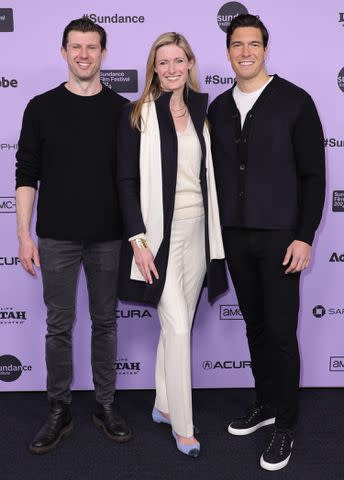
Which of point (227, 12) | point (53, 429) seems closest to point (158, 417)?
point (53, 429)

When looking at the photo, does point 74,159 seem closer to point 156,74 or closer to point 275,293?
point 156,74

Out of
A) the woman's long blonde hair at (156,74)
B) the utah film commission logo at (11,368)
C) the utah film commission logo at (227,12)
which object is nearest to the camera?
the woman's long blonde hair at (156,74)

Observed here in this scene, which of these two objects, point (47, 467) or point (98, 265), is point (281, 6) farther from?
point (47, 467)

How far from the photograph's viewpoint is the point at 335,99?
2.93 meters

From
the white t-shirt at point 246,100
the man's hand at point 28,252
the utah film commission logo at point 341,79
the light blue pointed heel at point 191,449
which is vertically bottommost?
the light blue pointed heel at point 191,449

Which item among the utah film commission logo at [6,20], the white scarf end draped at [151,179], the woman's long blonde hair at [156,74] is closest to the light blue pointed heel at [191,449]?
the white scarf end draped at [151,179]

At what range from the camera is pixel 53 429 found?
256 cm

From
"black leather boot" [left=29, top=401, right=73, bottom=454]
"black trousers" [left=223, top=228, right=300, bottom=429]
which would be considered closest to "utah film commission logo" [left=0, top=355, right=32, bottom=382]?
"black leather boot" [left=29, top=401, right=73, bottom=454]

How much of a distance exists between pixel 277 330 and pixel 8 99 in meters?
1.80

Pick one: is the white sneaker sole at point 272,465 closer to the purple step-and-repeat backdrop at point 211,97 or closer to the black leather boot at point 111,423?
the black leather boot at point 111,423

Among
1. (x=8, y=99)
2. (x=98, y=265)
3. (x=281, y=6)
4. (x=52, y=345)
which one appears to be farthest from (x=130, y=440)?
(x=281, y=6)

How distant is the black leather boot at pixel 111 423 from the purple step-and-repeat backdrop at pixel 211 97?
1.63ft

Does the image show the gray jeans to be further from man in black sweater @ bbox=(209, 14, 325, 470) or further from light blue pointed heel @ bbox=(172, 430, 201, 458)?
man in black sweater @ bbox=(209, 14, 325, 470)

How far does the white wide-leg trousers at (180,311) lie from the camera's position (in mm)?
2346
